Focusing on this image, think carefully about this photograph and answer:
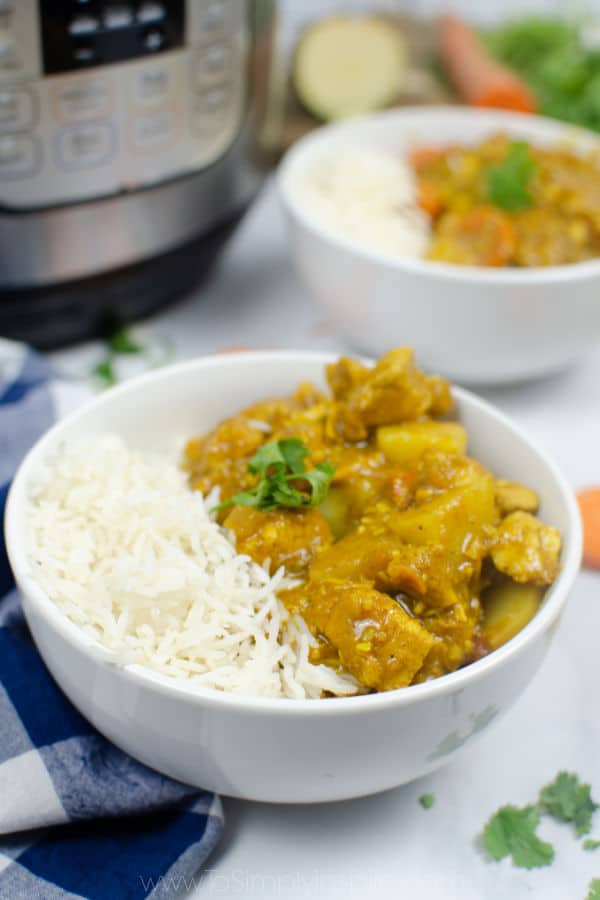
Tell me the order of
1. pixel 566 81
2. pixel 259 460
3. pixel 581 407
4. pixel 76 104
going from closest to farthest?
pixel 259 460, pixel 76 104, pixel 581 407, pixel 566 81

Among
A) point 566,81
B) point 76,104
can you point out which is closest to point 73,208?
point 76,104

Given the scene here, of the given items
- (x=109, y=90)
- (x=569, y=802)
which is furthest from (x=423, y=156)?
(x=569, y=802)

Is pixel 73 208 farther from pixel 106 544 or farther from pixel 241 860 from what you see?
pixel 241 860

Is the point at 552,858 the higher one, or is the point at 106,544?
the point at 106,544

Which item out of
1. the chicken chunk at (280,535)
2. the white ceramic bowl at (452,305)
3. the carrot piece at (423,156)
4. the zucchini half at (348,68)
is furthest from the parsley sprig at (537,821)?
Answer: the zucchini half at (348,68)

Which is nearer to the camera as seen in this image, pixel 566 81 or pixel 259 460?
pixel 259 460

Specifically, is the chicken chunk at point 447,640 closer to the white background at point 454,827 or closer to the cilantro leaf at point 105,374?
the white background at point 454,827

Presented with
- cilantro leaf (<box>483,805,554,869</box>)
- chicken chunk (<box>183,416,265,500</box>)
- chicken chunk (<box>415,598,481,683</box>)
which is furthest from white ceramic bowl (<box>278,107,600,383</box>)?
cilantro leaf (<box>483,805,554,869</box>)

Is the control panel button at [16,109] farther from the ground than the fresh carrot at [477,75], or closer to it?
farther from the ground
